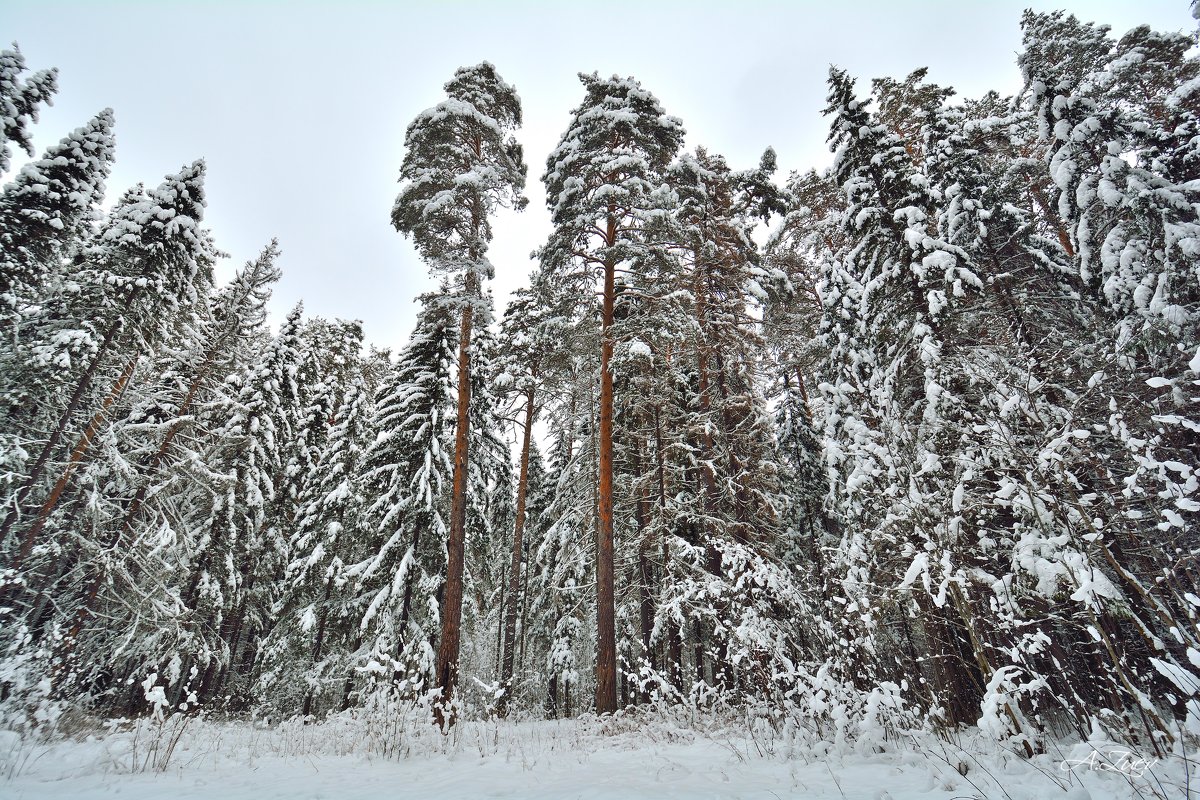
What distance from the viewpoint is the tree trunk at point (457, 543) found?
9.67m

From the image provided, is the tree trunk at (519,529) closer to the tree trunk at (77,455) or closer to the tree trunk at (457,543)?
the tree trunk at (457,543)

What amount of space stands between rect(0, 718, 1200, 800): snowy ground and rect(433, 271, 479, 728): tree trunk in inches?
100

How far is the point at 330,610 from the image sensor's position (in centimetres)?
1767

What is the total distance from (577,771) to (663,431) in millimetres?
11911

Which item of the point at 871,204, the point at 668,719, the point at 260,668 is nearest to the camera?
the point at 668,719

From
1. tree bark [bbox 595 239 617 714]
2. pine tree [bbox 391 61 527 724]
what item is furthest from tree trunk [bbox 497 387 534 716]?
tree bark [bbox 595 239 617 714]

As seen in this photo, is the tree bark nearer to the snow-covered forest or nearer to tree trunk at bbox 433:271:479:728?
the snow-covered forest

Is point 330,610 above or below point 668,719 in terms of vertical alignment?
above

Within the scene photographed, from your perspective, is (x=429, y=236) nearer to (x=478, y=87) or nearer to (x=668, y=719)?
(x=478, y=87)

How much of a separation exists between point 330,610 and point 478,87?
17875mm

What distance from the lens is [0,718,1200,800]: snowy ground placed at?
361 cm

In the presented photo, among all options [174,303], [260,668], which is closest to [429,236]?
[174,303]

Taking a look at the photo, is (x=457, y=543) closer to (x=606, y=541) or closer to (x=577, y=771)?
(x=606, y=541)

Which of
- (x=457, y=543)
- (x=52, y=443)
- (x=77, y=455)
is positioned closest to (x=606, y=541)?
(x=457, y=543)
